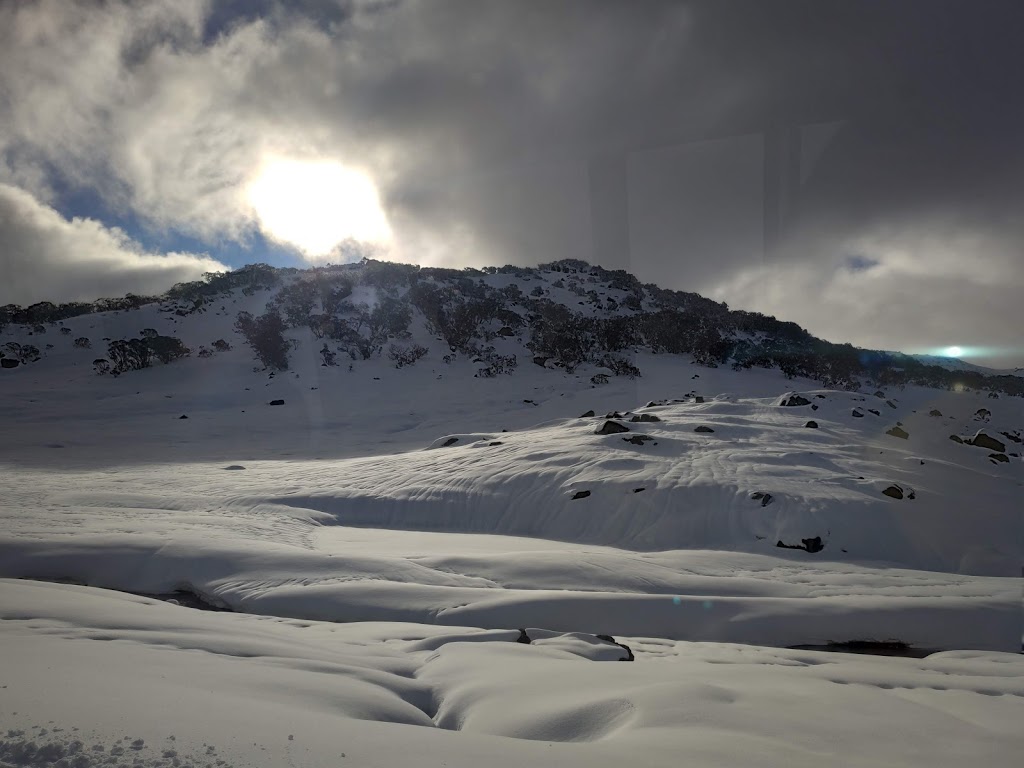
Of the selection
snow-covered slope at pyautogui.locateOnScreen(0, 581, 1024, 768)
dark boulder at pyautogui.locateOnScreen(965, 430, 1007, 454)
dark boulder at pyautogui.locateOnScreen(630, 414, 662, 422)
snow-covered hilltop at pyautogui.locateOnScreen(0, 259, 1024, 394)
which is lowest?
snow-covered slope at pyautogui.locateOnScreen(0, 581, 1024, 768)

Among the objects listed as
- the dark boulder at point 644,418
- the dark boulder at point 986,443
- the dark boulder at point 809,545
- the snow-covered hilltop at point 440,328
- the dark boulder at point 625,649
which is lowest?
the dark boulder at point 809,545

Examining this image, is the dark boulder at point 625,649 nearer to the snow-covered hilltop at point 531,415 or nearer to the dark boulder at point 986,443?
the snow-covered hilltop at point 531,415

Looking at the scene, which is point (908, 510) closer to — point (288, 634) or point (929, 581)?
point (929, 581)

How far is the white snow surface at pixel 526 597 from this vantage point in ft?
7.36

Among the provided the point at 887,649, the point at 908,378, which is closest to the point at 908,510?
the point at 887,649

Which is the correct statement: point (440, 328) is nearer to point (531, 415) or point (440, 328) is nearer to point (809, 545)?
point (531, 415)

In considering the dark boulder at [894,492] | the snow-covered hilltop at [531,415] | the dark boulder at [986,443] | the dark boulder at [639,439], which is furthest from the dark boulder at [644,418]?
the dark boulder at [986,443]

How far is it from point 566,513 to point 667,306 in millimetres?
31510

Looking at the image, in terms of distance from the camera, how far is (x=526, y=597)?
483 centimetres

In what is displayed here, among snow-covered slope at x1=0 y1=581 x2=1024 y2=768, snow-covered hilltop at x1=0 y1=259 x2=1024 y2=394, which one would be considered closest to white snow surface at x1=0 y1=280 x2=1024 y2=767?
snow-covered slope at x1=0 y1=581 x2=1024 y2=768

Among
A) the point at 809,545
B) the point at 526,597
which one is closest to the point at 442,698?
the point at 526,597

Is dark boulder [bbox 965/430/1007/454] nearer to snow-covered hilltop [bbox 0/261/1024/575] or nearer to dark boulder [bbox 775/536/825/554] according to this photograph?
snow-covered hilltop [bbox 0/261/1024/575]

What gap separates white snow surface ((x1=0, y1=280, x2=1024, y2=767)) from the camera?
2244 mm

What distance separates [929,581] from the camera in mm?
5973
